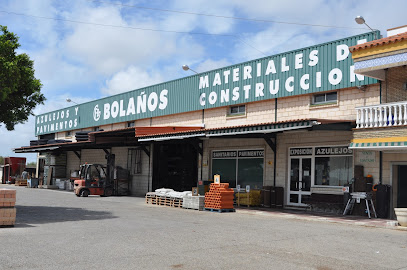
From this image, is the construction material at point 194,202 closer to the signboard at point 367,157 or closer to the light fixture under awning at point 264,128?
the light fixture under awning at point 264,128

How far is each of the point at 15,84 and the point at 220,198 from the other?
892 cm

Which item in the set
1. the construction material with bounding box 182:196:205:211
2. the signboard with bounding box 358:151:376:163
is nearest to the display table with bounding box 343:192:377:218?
the signboard with bounding box 358:151:376:163

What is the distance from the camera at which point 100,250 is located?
8711mm

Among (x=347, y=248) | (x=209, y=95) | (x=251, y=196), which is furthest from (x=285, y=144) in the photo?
(x=347, y=248)

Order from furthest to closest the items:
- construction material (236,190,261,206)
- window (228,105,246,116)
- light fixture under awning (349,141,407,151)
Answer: window (228,105,246,116)
construction material (236,190,261,206)
light fixture under awning (349,141,407,151)

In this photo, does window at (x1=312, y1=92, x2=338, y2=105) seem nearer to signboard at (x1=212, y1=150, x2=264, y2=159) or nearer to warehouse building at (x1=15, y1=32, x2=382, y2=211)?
warehouse building at (x1=15, y1=32, x2=382, y2=211)

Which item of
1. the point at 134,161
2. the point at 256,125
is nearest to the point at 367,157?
the point at 256,125

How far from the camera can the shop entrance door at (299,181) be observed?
19.7 metres

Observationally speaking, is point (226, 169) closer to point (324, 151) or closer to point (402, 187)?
point (324, 151)

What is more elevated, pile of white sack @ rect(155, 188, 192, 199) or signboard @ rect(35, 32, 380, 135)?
signboard @ rect(35, 32, 380, 135)

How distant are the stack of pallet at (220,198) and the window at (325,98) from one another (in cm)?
550

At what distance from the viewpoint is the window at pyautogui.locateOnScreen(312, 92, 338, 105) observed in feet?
A: 61.8

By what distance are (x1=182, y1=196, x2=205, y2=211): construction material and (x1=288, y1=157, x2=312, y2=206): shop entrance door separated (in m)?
4.17

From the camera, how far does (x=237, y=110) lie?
23.7 meters
